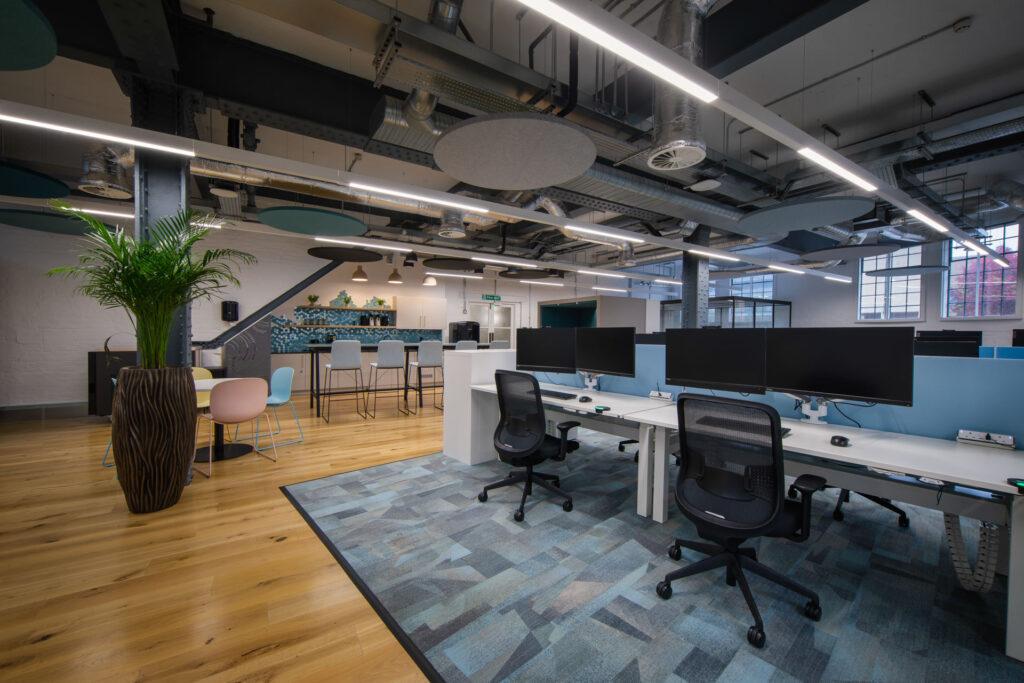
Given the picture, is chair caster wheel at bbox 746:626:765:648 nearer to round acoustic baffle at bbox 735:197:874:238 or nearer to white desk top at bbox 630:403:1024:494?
white desk top at bbox 630:403:1024:494

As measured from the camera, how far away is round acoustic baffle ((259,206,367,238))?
12.7 ft

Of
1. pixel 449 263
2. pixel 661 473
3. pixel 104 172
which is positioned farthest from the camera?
pixel 449 263

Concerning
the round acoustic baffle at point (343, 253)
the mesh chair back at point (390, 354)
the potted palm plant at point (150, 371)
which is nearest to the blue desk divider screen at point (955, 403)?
Answer: the potted palm plant at point (150, 371)

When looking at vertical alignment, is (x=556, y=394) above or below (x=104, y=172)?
below

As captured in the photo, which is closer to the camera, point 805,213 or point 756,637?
point 756,637

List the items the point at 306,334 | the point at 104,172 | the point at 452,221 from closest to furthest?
the point at 104,172, the point at 452,221, the point at 306,334

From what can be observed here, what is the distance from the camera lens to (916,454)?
177cm

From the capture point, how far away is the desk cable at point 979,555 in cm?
183

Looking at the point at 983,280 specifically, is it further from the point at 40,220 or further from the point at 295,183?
the point at 40,220

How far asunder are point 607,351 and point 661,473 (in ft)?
3.78

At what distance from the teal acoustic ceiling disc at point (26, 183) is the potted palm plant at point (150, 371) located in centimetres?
144

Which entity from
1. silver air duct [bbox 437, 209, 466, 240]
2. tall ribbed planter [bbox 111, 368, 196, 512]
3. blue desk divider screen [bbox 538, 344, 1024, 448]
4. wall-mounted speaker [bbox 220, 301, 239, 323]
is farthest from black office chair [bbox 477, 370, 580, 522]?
wall-mounted speaker [bbox 220, 301, 239, 323]

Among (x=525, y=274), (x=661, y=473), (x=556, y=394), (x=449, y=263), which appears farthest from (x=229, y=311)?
(x=661, y=473)

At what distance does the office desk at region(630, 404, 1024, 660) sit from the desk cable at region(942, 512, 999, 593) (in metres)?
0.09
